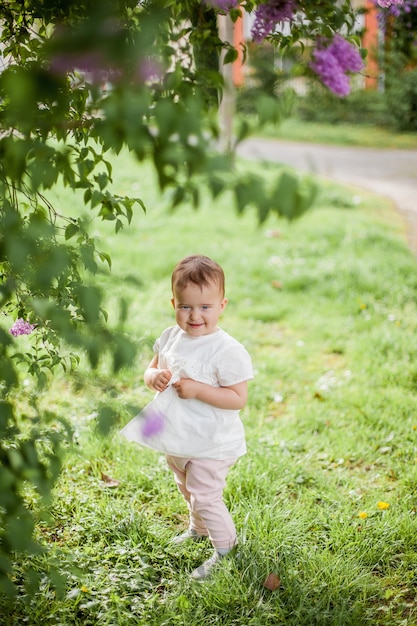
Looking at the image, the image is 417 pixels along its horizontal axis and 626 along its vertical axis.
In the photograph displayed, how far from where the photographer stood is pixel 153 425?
7.16 ft

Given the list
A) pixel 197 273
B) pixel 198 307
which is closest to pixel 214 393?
pixel 198 307

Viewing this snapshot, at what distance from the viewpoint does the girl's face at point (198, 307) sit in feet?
7.56

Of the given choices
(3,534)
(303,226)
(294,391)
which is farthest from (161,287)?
(3,534)

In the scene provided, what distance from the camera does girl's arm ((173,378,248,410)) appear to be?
90.6 inches

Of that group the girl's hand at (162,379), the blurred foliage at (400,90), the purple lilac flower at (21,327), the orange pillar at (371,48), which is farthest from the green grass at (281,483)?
the orange pillar at (371,48)

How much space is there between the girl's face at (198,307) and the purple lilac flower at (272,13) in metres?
0.99

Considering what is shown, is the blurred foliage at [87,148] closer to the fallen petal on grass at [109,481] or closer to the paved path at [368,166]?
the fallen petal on grass at [109,481]

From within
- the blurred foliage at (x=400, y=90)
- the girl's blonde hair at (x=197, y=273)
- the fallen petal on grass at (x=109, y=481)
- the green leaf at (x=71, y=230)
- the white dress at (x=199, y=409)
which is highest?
the blurred foliage at (x=400, y=90)

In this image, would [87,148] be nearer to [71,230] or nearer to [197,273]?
[71,230]

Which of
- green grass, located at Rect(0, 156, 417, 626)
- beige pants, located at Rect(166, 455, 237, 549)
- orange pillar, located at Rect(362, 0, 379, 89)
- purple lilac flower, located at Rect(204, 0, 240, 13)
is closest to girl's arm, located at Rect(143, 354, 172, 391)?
green grass, located at Rect(0, 156, 417, 626)

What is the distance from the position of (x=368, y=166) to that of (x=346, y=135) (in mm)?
4623

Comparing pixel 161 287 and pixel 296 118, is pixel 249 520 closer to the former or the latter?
pixel 161 287

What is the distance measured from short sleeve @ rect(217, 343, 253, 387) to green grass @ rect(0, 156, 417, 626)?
307 mm

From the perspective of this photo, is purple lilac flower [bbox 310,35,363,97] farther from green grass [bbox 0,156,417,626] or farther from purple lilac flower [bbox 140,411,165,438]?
purple lilac flower [bbox 140,411,165,438]
